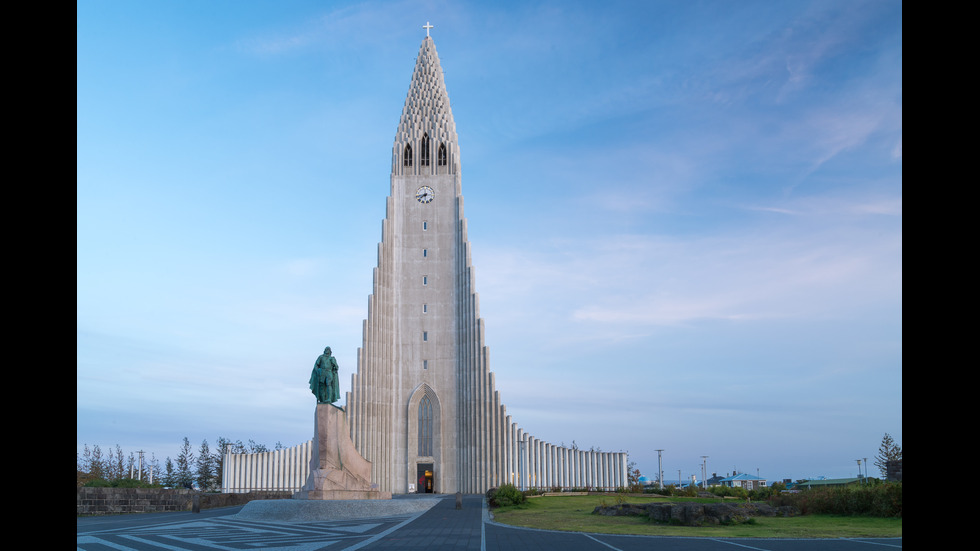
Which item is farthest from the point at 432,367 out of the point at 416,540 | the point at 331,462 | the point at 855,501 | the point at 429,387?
the point at 416,540

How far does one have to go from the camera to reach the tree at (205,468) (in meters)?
69.8

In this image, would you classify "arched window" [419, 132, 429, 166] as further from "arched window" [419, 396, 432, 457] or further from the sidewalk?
the sidewalk

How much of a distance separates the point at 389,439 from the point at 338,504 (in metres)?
25.6

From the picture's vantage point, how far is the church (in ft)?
155

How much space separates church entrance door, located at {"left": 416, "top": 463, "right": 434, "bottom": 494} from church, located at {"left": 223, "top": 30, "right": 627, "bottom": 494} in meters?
0.07

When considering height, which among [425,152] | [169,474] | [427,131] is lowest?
[169,474]

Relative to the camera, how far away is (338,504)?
74.3ft

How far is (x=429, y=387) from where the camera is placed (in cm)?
4881

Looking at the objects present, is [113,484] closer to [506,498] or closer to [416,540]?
[506,498]

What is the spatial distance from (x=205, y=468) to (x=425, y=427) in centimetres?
3624

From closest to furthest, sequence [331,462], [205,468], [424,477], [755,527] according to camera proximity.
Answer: [755,527] < [331,462] < [424,477] < [205,468]

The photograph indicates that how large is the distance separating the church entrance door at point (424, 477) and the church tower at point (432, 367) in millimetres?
69
